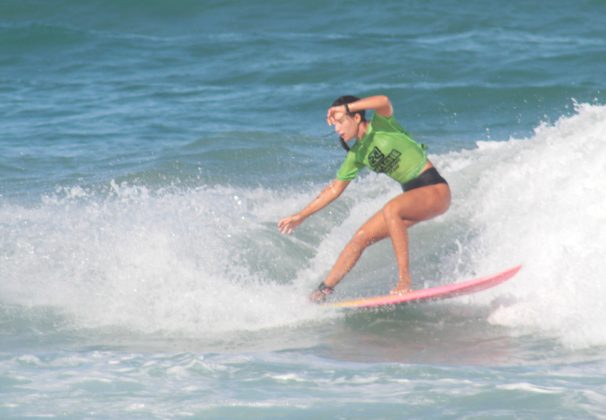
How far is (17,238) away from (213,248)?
6.73 feet

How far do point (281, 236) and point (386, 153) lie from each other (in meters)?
2.48

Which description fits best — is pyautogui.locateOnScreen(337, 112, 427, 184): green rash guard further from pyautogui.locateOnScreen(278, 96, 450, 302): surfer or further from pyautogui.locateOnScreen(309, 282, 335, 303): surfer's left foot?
pyautogui.locateOnScreen(309, 282, 335, 303): surfer's left foot

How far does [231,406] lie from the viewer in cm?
558

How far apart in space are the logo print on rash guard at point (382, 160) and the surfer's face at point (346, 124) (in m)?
0.23

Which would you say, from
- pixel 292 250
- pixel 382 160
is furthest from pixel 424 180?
pixel 292 250

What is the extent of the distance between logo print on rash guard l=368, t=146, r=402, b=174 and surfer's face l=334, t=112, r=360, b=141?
23 centimetres

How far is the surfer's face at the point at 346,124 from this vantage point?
7486 millimetres

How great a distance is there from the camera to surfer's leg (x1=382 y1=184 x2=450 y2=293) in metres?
7.67

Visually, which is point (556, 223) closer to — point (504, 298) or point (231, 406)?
point (504, 298)

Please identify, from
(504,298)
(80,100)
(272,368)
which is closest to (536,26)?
(80,100)

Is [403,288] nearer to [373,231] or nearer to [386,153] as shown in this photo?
[373,231]

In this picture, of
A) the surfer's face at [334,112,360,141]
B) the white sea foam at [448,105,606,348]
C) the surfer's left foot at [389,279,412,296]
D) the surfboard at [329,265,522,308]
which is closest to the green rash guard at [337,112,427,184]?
the surfer's face at [334,112,360,141]

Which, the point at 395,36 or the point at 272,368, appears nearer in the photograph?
the point at 272,368

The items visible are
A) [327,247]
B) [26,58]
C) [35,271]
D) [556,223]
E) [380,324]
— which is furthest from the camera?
[26,58]
